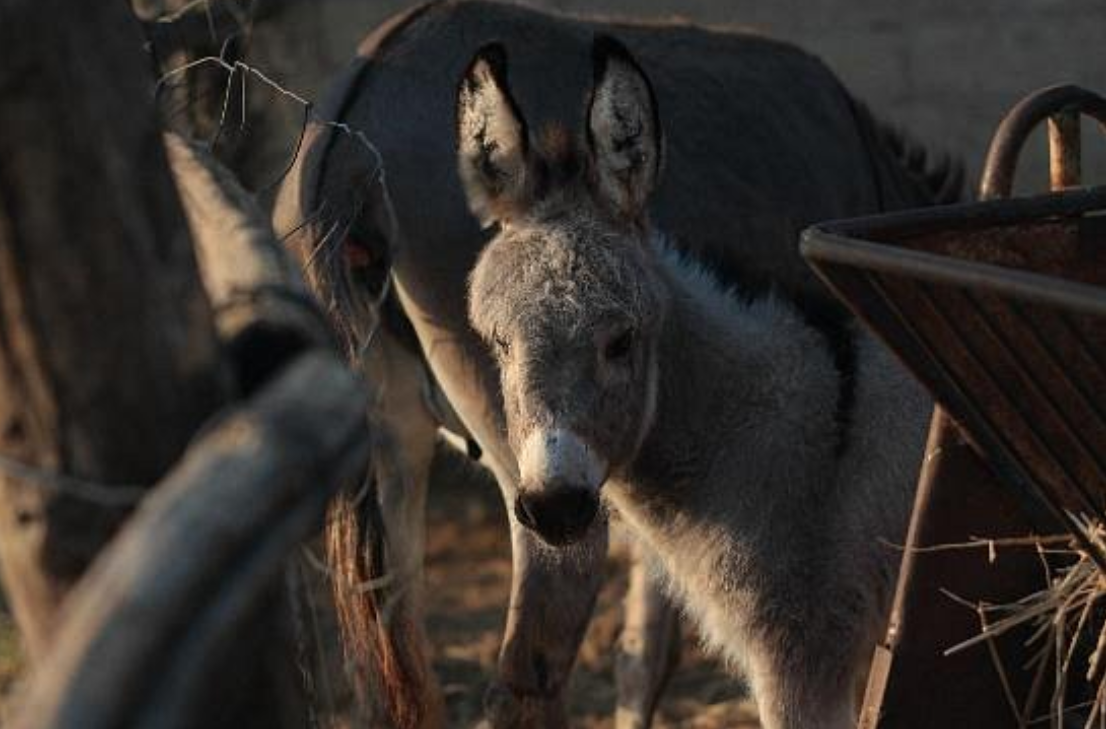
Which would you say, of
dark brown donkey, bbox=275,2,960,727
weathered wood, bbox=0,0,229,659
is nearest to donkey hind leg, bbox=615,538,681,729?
dark brown donkey, bbox=275,2,960,727

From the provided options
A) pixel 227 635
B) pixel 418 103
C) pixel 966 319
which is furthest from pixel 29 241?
pixel 418 103

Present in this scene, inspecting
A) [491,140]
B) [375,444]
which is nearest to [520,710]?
[375,444]

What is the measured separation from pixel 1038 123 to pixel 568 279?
84 centimetres

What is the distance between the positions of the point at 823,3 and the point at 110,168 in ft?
17.2

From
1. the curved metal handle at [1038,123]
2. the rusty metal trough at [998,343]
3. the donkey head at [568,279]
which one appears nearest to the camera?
the rusty metal trough at [998,343]

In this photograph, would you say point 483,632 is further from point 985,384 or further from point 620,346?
point 985,384

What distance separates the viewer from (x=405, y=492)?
4.76 metres

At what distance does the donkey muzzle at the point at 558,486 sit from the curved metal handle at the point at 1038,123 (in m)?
0.77

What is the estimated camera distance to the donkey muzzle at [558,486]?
320 centimetres

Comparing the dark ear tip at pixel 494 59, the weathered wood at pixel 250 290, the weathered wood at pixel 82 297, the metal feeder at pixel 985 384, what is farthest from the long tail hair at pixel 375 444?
the weathered wood at pixel 82 297

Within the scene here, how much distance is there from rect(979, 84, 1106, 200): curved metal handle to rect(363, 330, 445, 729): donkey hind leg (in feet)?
5.32

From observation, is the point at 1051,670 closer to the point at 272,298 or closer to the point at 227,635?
the point at 272,298

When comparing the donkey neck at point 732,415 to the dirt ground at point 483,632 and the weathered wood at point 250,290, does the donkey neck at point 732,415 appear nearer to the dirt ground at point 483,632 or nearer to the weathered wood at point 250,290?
the weathered wood at point 250,290

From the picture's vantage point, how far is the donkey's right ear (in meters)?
3.57
